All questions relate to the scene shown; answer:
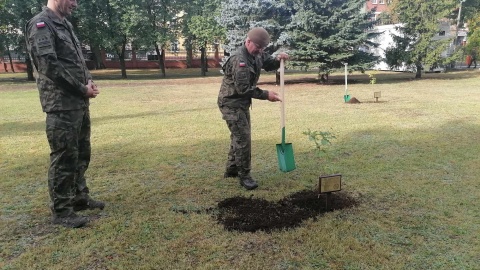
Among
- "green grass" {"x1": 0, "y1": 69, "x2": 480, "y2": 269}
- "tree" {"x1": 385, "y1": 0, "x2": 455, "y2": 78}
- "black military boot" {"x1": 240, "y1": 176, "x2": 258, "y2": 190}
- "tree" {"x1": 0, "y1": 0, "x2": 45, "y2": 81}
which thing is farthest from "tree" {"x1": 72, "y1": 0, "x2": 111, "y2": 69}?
"black military boot" {"x1": 240, "y1": 176, "x2": 258, "y2": 190}

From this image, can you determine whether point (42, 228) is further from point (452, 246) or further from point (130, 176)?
point (452, 246)

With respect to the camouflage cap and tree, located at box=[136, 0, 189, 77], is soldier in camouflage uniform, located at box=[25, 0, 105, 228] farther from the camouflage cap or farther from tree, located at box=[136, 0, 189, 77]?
tree, located at box=[136, 0, 189, 77]

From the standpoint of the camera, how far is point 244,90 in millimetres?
4320

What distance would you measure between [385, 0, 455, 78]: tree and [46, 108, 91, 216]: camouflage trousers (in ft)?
71.7

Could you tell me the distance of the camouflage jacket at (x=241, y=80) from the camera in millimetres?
4277

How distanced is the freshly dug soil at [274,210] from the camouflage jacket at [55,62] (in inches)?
71.0

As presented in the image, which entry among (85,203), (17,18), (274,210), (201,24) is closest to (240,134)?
(274,210)

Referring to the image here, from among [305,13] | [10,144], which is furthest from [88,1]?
[10,144]

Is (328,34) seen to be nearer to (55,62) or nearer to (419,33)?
(419,33)

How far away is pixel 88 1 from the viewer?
81.2 feet

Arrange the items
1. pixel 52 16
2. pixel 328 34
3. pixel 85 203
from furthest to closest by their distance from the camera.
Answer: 1. pixel 328 34
2. pixel 85 203
3. pixel 52 16

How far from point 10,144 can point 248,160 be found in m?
5.34

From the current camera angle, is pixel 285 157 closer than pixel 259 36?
No

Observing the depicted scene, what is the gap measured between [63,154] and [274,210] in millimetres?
2122
